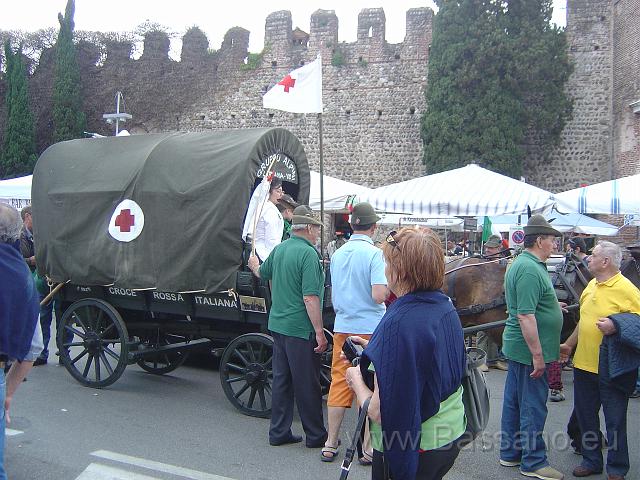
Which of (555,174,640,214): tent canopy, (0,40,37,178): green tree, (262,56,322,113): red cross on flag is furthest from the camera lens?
(0,40,37,178): green tree

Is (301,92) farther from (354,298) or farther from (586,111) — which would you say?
(586,111)

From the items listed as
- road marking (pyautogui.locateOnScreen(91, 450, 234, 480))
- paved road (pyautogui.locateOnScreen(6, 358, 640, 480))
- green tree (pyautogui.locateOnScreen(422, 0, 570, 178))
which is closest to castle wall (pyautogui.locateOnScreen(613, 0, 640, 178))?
green tree (pyautogui.locateOnScreen(422, 0, 570, 178))

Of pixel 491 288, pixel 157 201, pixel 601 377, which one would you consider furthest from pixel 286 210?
pixel 601 377

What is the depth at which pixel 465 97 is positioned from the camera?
19.3m

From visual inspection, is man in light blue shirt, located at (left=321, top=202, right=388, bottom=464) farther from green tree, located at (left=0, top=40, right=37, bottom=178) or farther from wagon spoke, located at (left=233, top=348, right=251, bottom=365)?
green tree, located at (left=0, top=40, right=37, bottom=178)

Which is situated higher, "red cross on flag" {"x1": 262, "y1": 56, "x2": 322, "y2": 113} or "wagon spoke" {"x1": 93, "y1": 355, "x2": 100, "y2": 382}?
"red cross on flag" {"x1": 262, "y1": 56, "x2": 322, "y2": 113}

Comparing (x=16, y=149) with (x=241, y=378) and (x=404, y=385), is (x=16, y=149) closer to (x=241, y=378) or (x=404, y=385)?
(x=241, y=378)

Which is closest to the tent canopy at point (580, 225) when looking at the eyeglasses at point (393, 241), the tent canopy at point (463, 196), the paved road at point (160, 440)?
the tent canopy at point (463, 196)

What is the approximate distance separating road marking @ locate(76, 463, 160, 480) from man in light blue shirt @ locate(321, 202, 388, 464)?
1415 mm

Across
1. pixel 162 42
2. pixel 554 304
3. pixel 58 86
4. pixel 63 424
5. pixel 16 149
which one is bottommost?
pixel 63 424

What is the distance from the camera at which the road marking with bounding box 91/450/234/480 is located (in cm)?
449

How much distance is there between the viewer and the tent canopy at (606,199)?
8.54 m

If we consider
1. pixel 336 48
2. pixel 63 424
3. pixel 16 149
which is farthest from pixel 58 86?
pixel 63 424

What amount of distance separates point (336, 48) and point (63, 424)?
62.9ft
